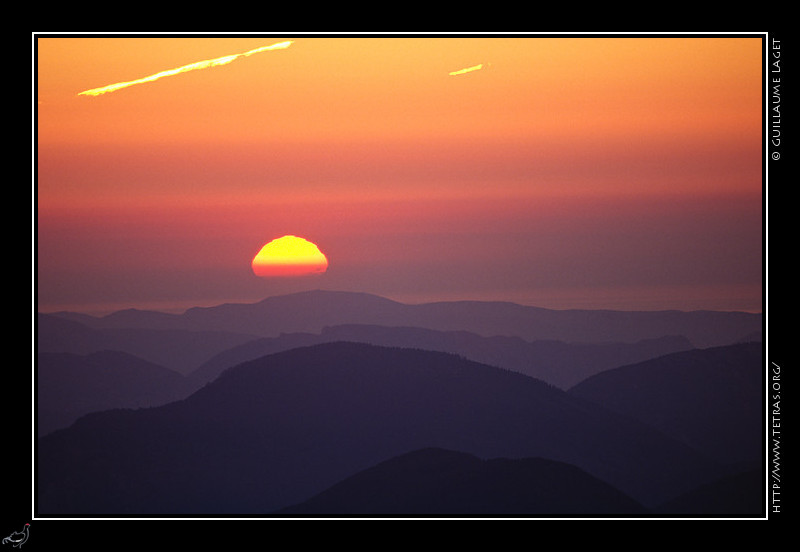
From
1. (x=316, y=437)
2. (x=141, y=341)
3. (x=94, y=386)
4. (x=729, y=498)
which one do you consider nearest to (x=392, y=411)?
(x=316, y=437)

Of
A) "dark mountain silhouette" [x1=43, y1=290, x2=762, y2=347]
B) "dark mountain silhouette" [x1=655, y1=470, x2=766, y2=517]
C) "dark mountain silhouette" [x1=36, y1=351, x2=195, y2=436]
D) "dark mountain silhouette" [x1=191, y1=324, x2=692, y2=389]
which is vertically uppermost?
"dark mountain silhouette" [x1=43, y1=290, x2=762, y2=347]

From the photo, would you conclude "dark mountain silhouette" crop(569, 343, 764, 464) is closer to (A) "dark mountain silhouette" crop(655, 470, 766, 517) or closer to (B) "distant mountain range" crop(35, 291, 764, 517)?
(B) "distant mountain range" crop(35, 291, 764, 517)

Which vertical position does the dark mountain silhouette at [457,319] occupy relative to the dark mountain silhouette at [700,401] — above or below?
above

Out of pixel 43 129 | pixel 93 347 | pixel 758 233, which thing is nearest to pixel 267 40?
pixel 43 129

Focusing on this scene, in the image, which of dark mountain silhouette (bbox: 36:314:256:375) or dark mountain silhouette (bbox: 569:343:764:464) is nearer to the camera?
dark mountain silhouette (bbox: 36:314:256:375)

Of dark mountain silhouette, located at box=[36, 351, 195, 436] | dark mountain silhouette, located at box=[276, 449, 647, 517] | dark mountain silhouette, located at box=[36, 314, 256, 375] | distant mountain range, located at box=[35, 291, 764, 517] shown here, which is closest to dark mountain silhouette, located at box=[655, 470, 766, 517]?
distant mountain range, located at box=[35, 291, 764, 517]

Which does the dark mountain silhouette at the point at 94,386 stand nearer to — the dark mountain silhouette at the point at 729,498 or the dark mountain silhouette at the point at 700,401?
the dark mountain silhouette at the point at 700,401

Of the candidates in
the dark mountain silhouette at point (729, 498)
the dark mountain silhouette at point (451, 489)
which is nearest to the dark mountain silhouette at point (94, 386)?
the dark mountain silhouette at point (451, 489)
